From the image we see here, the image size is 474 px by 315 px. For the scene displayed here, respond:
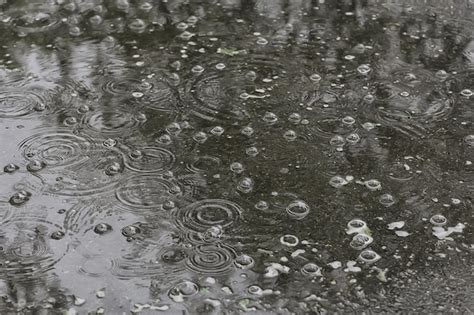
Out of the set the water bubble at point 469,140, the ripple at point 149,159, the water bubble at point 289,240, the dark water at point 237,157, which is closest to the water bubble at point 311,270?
the dark water at point 237,157

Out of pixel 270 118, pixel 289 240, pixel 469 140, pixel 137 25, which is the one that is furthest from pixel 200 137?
pixel 137 25

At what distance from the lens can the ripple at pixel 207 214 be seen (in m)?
3.46

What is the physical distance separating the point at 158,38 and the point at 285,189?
1.97 m

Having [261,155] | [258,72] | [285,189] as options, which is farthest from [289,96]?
[285,189]

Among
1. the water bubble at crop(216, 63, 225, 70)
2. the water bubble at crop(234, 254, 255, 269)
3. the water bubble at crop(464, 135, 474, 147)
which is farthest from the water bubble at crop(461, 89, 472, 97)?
the water bubble at crop(234, 254, 255, 269)

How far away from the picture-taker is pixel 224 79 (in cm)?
468

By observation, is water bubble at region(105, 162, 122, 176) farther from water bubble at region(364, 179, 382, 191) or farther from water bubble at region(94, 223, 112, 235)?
water bubble at region(364, 179, 382, 191)

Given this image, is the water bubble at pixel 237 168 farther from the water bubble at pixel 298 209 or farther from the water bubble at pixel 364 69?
the water bubble at pixel 364 69

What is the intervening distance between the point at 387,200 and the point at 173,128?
129 cm

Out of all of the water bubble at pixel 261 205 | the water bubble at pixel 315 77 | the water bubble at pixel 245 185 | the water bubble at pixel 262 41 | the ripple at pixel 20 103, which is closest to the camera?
the water bubble at pixel 261 205

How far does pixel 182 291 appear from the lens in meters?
3.10

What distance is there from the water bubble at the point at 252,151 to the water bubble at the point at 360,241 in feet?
2.71

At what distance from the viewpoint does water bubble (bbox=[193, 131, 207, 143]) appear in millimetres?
4082

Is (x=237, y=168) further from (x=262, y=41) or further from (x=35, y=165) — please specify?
(x=262, y=41)
